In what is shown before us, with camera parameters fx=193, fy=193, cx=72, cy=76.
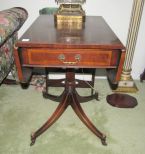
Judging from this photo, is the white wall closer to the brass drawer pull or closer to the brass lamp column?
the brass lamp column

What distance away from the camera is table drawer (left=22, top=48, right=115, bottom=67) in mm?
1152

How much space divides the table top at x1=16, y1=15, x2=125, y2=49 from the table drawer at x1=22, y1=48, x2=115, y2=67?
0.14 feet

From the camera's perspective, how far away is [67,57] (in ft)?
3.86

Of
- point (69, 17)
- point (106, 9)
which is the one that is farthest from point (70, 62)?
point (106, 9)

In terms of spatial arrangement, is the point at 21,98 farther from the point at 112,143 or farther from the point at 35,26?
the point at 112,143

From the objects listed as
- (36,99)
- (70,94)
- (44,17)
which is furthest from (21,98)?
(44,17)

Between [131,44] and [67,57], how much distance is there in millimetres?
1091

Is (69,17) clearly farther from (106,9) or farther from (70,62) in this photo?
(106,9)

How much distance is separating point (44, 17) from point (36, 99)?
0.85m

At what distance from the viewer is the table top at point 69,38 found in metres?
1.12

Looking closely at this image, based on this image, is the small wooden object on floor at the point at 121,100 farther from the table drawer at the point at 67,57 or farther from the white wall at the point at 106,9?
the table drawer at the point at 67,57

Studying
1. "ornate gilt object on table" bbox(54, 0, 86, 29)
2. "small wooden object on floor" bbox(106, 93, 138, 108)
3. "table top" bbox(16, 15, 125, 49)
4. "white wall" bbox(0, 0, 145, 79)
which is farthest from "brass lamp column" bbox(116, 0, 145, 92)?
"ornate gilt object on table" bbox(54, 0, 86, 29)

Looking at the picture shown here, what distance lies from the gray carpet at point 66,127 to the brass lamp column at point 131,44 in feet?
0.52

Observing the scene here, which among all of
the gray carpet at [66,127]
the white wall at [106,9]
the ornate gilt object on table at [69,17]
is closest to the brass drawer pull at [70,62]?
the ornate gilt object on table at [69,17]
